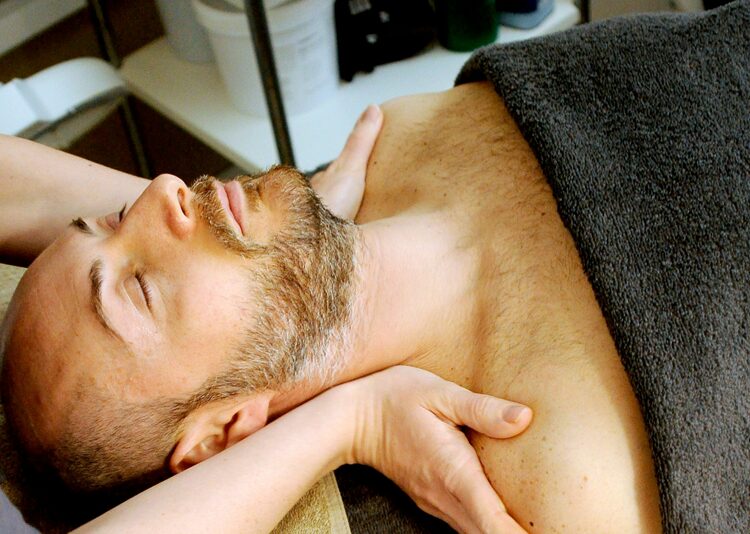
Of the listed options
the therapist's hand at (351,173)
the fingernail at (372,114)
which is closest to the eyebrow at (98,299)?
the therapist's hand at (351,173)

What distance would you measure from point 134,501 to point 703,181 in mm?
710

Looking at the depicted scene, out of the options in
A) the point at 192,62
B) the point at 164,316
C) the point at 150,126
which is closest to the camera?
the point at 164,316

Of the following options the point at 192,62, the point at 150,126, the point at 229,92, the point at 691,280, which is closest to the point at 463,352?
the point at 691,280

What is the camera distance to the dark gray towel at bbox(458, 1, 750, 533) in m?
0.76

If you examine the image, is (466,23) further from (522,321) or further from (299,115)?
(522,321)

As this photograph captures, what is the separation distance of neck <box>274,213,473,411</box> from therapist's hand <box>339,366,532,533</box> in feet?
0.10

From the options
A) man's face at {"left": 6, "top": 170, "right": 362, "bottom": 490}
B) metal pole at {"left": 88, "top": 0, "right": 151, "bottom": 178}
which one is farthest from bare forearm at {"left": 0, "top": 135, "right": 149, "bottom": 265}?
metal pole at {"left": 88, "top": 0, "right": 151, "bottom": 178}

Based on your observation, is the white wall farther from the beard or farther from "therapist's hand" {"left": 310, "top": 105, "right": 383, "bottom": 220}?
the beard

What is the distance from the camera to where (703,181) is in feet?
2.83

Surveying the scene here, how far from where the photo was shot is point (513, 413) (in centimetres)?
81

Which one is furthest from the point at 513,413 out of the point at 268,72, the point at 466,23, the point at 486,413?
the point at 466,23

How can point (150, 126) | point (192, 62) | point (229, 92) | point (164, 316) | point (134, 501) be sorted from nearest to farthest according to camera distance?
point (134, 501) < point (164, 316) < point (229, 92) < point (192, 62) < point (150, 126)

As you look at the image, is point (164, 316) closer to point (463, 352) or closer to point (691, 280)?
point (463, 352)

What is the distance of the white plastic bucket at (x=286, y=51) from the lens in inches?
57.9
